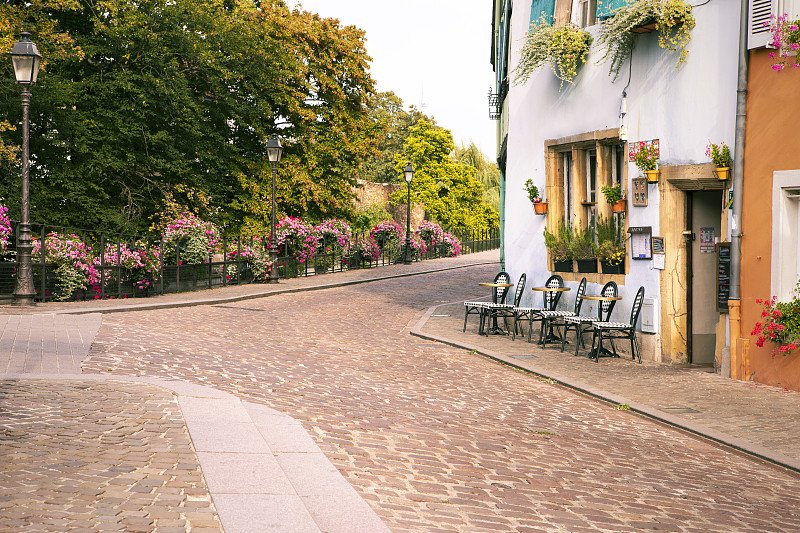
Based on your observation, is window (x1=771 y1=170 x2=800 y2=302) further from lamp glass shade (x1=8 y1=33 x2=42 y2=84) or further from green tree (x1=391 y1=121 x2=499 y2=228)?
green tree (x1=391 y1=121 x2=499 y2=228)

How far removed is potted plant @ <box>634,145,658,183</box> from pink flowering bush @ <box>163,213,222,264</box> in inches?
543

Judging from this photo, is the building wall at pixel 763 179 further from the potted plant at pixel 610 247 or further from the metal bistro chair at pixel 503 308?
the metal bistro chair at pixel 503 308

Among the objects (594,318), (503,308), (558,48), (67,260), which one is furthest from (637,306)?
(67,260)

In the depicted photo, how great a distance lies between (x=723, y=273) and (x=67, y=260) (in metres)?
13.7

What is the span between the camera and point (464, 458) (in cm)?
622

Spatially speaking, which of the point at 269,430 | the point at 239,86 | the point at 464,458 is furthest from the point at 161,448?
the point at 239,86

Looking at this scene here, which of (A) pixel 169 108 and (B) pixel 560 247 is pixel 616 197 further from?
(A) pixel 169 108

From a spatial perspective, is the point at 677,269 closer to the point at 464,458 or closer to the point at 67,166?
the point at 464,458

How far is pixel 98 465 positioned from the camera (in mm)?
5289

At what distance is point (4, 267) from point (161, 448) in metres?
12.9

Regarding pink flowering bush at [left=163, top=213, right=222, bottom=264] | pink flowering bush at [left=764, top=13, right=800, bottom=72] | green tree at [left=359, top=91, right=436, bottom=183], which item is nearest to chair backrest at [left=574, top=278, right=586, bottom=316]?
pink flowering bush at [left=764, top=13, right=800, bottom=72]

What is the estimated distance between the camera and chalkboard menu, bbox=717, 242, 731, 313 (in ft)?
35.2

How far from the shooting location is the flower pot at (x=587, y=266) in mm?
13648

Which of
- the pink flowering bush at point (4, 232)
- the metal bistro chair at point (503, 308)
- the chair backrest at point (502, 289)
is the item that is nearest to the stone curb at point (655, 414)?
the metal bistro chair at point (503, 308)
